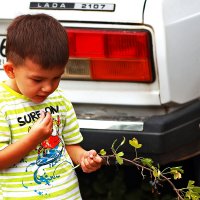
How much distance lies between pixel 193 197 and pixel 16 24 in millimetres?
992

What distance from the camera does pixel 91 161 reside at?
8.38 feet

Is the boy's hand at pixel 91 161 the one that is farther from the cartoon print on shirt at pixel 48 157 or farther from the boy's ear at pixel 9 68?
the boy's ear at pixel 9 68

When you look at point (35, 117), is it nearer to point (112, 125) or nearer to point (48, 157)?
point (48, 157)

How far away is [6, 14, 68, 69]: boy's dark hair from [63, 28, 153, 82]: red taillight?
0.68m

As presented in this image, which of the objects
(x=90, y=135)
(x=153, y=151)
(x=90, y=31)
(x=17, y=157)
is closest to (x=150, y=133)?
(x=153, y=151)

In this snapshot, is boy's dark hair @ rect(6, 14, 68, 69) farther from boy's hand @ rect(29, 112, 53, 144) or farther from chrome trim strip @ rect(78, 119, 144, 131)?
→ chrome trim strip @ rect(78, 119, 144, 131)

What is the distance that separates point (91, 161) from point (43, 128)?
0.82 ft

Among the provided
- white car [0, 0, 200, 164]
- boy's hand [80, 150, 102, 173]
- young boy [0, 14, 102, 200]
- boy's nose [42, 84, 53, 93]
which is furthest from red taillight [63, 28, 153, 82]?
boy's nose [42, 84, 53, 93]

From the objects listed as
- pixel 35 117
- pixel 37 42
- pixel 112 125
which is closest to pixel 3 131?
pixel 35 117

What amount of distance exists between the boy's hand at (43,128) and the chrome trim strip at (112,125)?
0.73 metres

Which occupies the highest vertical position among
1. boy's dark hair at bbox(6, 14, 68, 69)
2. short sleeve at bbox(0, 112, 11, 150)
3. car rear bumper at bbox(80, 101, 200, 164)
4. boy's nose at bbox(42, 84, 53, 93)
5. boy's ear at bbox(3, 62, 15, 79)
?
boy's dark hair at bbox(6, 14, 68, 69)

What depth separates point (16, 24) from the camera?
8.07ft

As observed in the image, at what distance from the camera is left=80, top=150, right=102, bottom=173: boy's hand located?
2.54 m

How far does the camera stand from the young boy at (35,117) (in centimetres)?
241
